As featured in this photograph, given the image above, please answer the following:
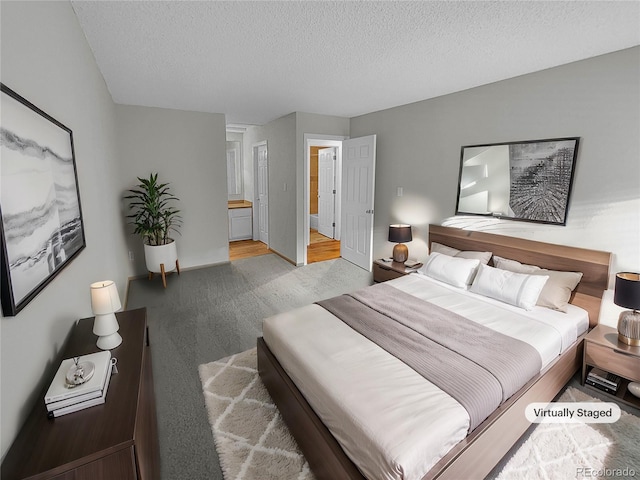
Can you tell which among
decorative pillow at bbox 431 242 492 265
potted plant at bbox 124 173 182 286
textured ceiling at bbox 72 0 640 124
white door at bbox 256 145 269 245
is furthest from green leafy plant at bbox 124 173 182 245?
decorative pillow at bbox 431 242 492 265

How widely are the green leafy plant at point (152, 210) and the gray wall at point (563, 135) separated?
3.39 meters

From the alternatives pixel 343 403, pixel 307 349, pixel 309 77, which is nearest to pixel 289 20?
pixel 309 77

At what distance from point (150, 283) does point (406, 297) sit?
3537 millimetres

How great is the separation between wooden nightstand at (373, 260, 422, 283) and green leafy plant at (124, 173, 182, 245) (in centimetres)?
288

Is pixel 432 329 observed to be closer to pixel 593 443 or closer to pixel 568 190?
pixel 593 443

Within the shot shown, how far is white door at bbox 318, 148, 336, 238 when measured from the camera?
7012 mm

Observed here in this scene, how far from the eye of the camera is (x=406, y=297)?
2742mm

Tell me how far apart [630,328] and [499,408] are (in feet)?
4.28

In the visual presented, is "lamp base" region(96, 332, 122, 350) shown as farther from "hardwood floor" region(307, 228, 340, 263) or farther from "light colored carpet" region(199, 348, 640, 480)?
"hardwood floor" region(307, 228, 340, 263)

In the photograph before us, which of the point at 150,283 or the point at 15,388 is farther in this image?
the point at 150,283

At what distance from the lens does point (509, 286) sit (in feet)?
8.71

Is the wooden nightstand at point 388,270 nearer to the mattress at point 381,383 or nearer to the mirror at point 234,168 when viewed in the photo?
the mattress at point 381,383

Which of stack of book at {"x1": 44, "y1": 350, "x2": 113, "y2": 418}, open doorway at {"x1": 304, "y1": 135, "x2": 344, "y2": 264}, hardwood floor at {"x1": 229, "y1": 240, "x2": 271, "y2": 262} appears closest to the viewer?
stack of book at {"x1": 44, "y1": 350, "x2": 113, "y2": 418}

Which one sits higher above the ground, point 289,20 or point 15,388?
point 289,20
